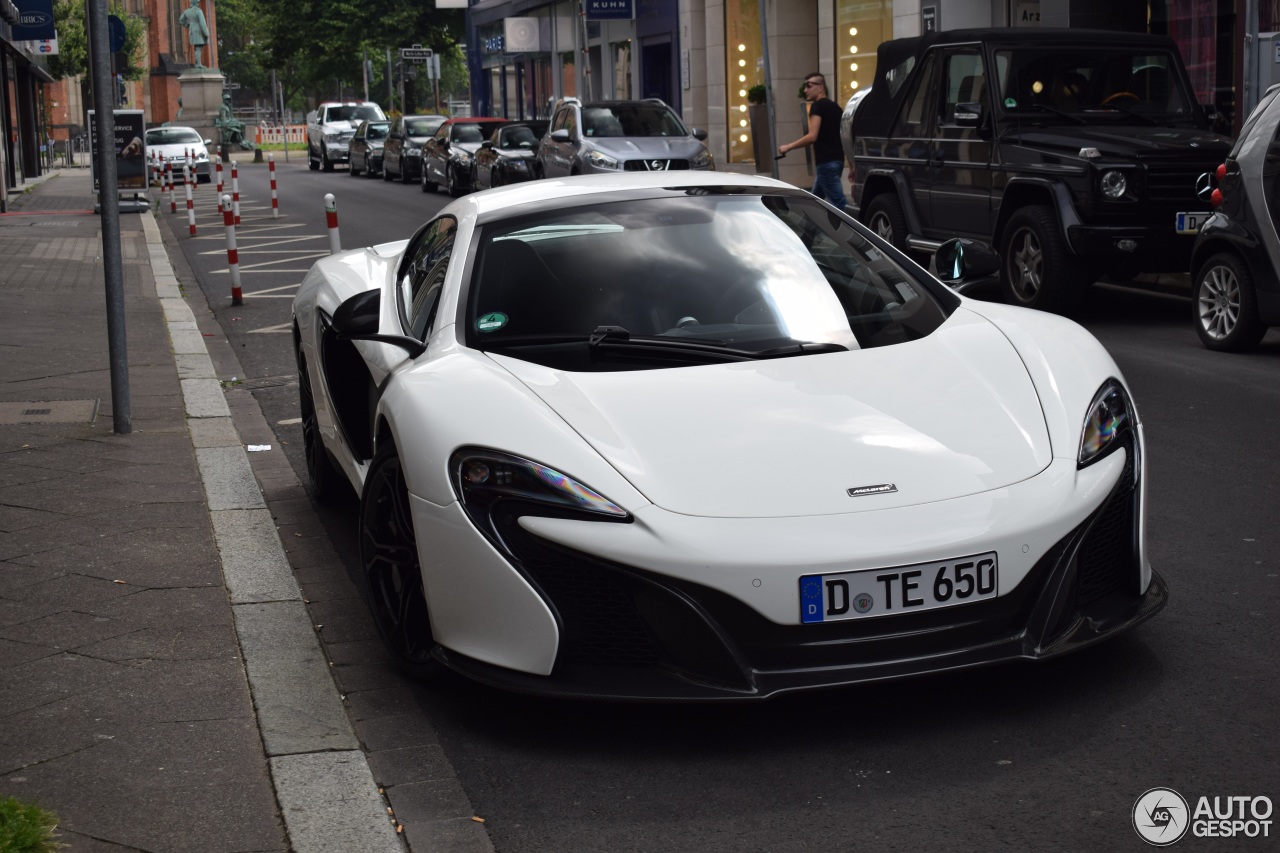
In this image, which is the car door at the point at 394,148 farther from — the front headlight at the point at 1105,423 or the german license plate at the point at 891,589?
the german license plate at the point at 891,589

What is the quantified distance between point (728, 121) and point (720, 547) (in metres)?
30.8

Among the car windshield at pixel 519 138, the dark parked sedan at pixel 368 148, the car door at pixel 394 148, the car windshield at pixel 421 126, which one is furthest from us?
the dark parked sedan at pixel 368 148

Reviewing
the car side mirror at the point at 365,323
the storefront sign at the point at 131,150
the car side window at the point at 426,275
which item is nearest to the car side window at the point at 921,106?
the car side window at the point at 426,275

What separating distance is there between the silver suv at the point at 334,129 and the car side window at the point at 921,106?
33.1m

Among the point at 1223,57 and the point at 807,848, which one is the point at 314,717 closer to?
the point at 807,848

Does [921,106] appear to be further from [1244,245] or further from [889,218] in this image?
[1244,245]

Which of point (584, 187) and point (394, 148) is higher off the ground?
point (394, 148)

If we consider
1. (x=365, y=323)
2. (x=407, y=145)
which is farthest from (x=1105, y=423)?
(x=407, y=145)

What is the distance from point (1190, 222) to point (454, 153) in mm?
21068

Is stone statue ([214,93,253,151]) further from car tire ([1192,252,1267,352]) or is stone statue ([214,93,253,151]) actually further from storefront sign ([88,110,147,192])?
car tire ([1192,252,1267,352])

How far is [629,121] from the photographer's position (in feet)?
77.3

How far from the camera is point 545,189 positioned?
5410 mm

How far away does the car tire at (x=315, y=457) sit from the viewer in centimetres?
Answer: 659

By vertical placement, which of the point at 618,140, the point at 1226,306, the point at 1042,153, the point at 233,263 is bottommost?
the point at 1226,306
